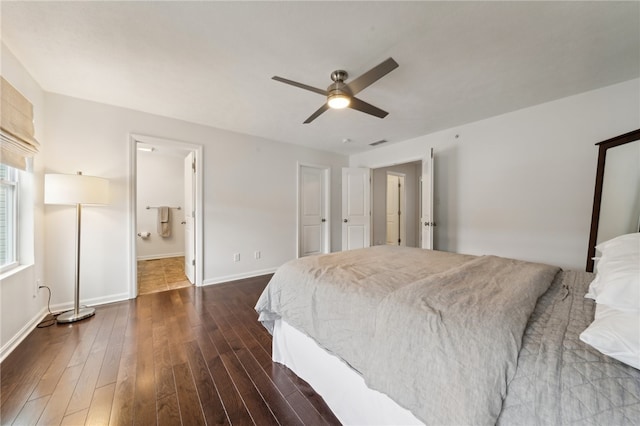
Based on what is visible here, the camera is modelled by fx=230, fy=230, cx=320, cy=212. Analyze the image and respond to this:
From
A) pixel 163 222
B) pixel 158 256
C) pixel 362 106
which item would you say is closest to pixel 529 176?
pixel 362 106

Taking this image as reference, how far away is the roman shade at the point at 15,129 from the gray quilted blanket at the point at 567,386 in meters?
3.16

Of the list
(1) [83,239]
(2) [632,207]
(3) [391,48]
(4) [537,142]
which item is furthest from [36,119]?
(2) [632,207]

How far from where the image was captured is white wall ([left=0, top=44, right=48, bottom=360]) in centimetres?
179

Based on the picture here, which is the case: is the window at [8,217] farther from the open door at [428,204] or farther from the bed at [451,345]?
the open door at [428,204]

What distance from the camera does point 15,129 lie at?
5.96ft

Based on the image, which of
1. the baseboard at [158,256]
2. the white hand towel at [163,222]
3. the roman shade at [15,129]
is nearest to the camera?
the roman shade at [15,129]

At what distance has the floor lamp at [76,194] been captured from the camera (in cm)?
216

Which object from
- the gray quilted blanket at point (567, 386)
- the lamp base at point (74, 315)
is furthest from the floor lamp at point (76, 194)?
the gray quilted blanket at point (567, 386)

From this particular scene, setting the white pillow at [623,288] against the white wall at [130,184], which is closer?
the white pillow at [623,288]

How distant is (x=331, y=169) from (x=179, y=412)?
4.24m

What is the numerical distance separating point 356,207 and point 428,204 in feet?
4.99

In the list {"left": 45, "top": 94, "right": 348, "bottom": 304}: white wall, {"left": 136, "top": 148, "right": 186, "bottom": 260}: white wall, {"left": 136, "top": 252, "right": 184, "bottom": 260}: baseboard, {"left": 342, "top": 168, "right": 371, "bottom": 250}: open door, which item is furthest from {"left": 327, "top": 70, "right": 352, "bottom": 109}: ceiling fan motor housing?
{"left": 136, "top": 252, "right": 184, "bottom": 260}: baseboard

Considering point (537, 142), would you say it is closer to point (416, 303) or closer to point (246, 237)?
point (416, 303)

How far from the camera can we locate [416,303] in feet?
3.29
